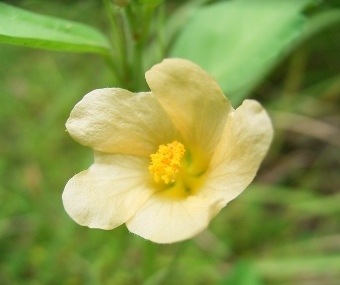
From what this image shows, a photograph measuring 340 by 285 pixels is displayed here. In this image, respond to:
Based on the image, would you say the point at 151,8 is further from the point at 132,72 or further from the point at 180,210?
the point at 180,210

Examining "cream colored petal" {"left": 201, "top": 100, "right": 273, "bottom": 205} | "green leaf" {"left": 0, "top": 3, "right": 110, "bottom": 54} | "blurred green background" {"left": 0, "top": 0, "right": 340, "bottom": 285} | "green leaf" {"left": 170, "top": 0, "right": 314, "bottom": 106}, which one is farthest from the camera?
"blurred green background" {"left": 0, "top": 0, "right": 340, "bottom": 285}

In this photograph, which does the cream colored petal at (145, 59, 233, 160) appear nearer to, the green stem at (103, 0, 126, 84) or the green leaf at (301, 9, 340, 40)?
the green stem at (103, 0, 126, 84)

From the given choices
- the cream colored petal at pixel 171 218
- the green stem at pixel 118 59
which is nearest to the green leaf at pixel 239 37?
the green stem at pixel 118 59

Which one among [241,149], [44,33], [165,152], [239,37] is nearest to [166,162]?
[165,152]

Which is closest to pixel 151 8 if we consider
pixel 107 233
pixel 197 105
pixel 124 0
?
pixel 124 0

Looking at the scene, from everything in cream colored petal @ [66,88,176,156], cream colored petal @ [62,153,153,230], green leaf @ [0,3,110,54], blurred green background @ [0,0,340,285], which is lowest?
blurred green background @ [0,0,340,285]

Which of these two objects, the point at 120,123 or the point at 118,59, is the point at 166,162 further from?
the point at 118,59

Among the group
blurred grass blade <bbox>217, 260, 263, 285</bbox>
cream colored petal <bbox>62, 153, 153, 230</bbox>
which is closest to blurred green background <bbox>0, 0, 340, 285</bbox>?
blurred grass blade <bbox>217, 260, 263, 285</bbox>
